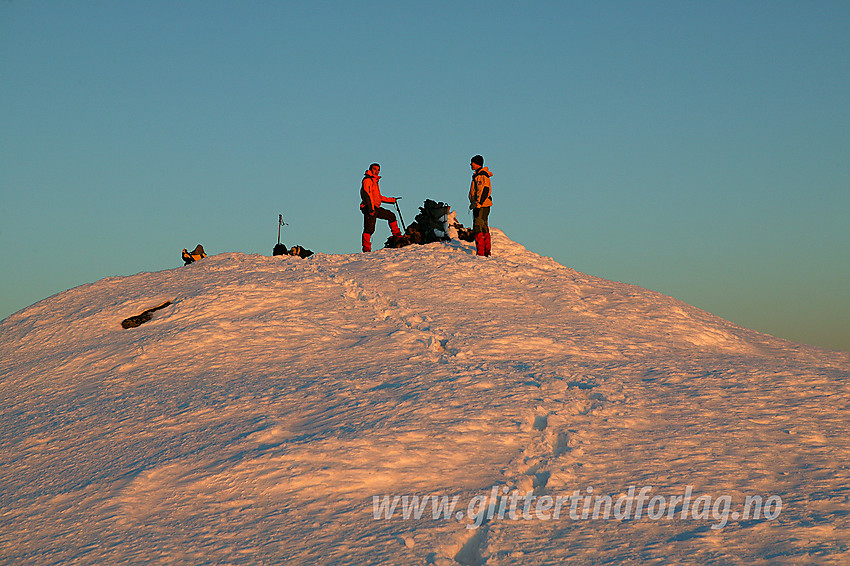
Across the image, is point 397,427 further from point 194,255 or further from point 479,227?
point 194,255

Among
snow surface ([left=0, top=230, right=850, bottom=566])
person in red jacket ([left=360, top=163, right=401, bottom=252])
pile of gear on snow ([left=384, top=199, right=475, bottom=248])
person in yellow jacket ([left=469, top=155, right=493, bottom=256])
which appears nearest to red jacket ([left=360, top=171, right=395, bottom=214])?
person in red jacket ([left=360, top=163, right=401, bottom=252])

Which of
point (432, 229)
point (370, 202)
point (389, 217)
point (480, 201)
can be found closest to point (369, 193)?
point (370, 202)

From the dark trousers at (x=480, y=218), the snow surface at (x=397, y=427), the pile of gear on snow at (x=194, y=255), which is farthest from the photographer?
the pile of gear on snow at (x=194, y=255)

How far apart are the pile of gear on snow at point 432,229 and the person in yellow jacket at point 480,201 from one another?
2.02 m

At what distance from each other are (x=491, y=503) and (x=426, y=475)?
72 cm

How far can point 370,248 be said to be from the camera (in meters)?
17.2

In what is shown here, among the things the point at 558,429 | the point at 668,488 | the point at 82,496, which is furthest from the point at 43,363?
the point at 668,488

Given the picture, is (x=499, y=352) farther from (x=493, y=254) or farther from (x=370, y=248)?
(x=370, y=248)

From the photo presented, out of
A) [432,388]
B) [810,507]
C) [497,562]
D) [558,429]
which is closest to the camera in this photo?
[497,562]

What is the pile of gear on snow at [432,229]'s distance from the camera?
1761cm

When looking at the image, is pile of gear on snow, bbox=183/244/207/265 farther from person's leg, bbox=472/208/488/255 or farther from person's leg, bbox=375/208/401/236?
person's leg, bbox=472/208/488/255

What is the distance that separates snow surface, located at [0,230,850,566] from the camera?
5301 millimetres

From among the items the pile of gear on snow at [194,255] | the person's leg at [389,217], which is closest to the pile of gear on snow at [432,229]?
the person's leg at [389,217]

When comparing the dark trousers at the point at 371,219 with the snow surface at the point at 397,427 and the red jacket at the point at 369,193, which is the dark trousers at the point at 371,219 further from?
the snow surface at the point at 397,427
